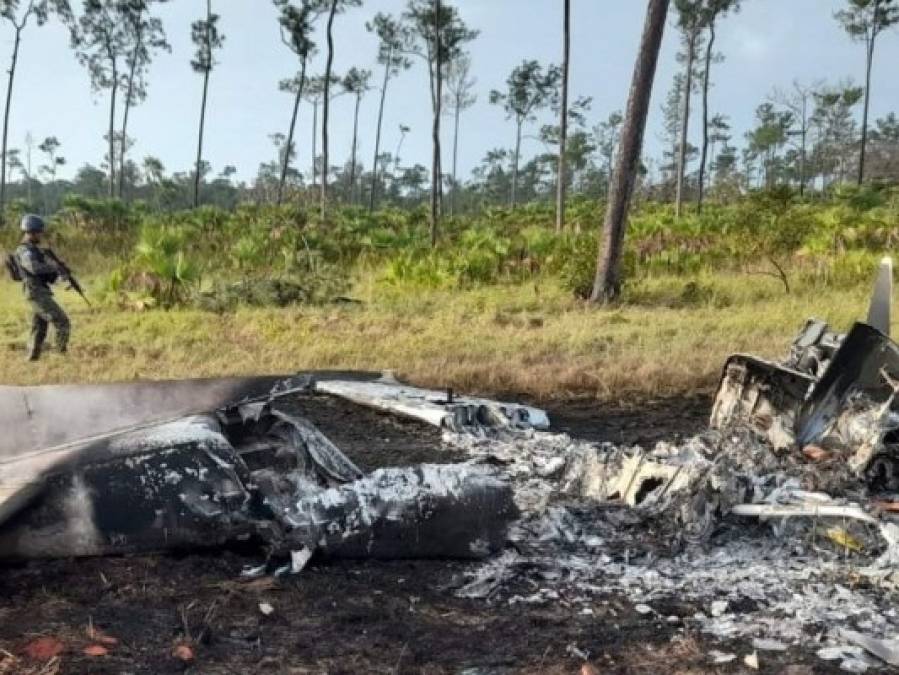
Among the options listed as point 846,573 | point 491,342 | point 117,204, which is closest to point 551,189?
point 117,204

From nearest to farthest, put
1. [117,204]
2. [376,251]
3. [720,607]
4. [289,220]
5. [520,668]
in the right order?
[520,668]
[720,607]
[376,251]
[289,220]
[117,204]

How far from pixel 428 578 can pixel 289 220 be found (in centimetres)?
1832

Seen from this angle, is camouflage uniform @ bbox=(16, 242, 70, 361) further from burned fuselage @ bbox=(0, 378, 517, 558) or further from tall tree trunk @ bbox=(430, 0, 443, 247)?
tall tree trunk @ bbox=(430, 0, 443, 247)

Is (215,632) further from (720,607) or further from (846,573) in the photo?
(846,573)

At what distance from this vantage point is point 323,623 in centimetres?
354

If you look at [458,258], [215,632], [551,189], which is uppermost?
[551,189]

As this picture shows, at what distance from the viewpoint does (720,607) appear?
3.75 m

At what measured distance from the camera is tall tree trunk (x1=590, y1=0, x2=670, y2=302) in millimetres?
12523

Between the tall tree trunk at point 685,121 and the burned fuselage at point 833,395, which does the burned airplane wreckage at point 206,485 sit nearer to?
the burned fuselage at point 833,395

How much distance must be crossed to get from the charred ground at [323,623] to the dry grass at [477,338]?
15.0 ft

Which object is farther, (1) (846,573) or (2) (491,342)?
(2) (491,342)

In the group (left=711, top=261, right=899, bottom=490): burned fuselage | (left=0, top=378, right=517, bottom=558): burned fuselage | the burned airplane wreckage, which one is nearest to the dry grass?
(left=711, top=261, right=899, bottom=490): burned fuselage

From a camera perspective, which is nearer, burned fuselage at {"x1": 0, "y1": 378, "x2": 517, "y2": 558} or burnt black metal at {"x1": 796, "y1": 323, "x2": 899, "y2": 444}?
burned fuselage at {"x1": 0, "y1": 378, "x2": 517, "y2": 558}

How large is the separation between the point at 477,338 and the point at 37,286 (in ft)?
15.5
